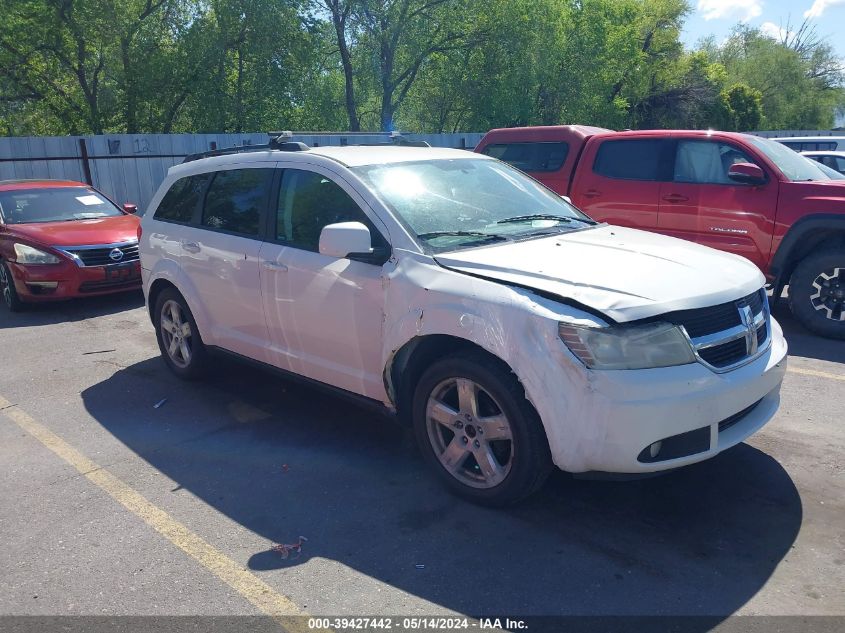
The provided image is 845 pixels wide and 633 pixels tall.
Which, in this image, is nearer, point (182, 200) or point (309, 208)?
point (309, 208)

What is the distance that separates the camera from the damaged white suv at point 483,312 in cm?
323

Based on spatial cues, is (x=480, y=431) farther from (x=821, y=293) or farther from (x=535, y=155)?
(x=535, y=155)

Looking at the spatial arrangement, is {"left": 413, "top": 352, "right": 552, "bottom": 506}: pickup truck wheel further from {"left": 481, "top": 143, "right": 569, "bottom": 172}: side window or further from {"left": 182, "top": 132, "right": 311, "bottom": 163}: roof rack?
{"left": 481, "top": 143, "right": 569, "bottom": 172}: side window

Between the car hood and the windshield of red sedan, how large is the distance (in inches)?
298

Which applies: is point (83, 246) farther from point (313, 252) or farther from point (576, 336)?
point (576, 336)

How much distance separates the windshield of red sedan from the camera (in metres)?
9.44

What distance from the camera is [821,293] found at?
6.86m

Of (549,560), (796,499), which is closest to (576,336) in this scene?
(549,560)

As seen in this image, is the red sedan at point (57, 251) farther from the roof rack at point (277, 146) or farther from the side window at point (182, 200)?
the roof rack at point (277, 146)

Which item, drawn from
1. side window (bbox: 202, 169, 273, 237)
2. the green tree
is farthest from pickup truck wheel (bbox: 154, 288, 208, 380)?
the green tree

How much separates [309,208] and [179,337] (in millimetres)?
2015

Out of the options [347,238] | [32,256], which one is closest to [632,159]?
[347,238]

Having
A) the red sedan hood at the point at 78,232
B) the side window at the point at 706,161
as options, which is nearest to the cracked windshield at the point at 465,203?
the side window at the point at 706,161

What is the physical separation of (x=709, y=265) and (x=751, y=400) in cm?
75
